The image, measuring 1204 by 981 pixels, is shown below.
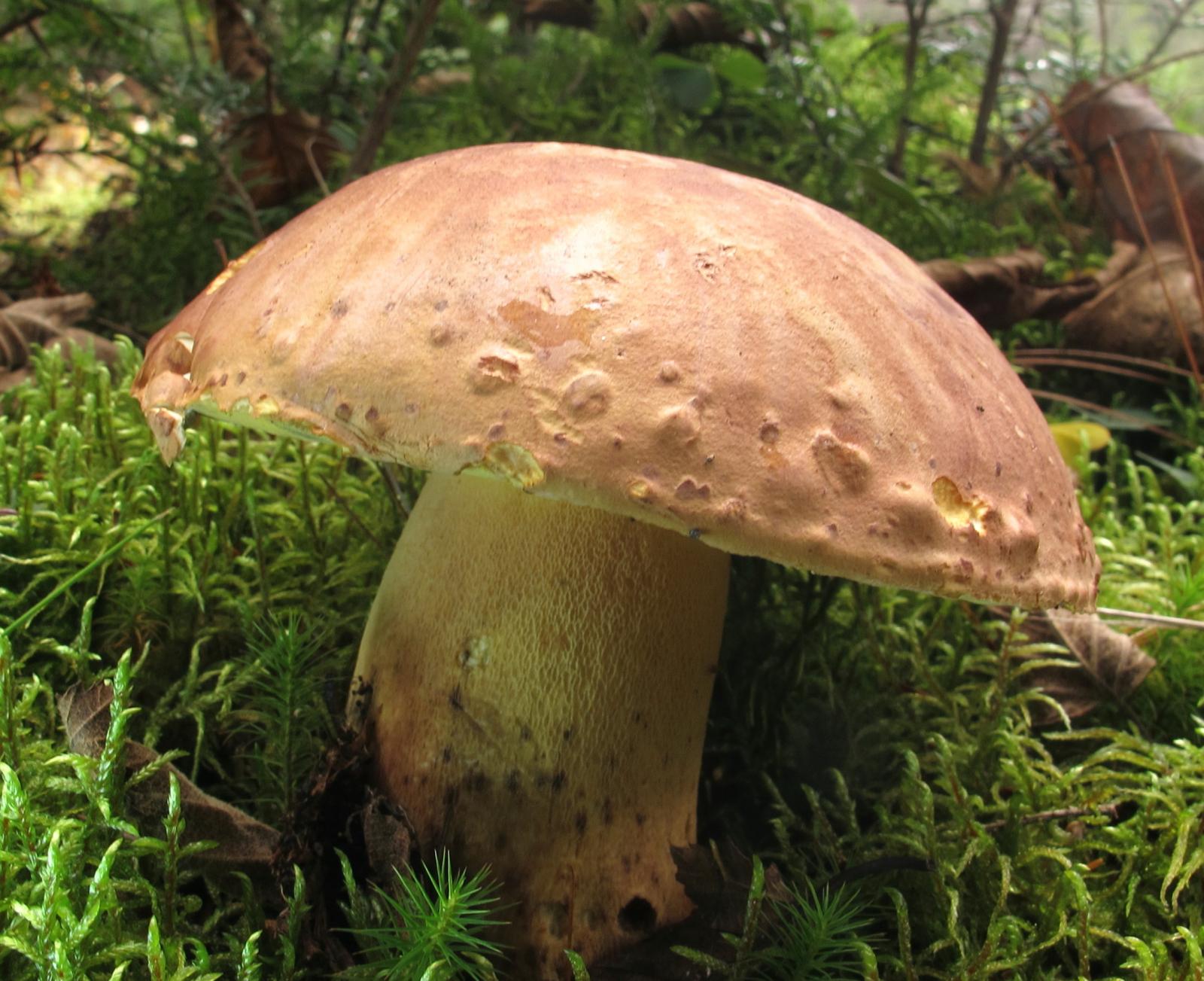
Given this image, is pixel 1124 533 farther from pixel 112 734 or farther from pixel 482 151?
pixel 112 734

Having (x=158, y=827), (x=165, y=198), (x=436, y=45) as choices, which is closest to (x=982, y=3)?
(x=436, y=45)

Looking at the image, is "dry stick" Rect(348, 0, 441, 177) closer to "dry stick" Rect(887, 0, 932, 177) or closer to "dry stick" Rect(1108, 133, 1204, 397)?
"dry stick" Rect(887, 0, 932, 177)

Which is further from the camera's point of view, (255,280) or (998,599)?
(255,280)

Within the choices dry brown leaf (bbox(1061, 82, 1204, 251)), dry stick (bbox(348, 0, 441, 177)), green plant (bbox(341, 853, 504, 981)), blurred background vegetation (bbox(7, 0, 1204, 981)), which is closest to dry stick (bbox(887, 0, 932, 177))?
blurred background vegetation (bbox(7, 0, 1204, 981))

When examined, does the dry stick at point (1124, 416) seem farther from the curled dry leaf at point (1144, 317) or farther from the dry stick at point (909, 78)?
the dry stick at point (909, 78)

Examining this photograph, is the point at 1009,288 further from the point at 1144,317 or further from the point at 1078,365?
the point at 1144,317

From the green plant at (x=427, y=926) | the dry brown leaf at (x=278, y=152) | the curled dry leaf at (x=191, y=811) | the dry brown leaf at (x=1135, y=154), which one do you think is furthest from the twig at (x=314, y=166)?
the dry brown leaf at (x=1135, y=154)
